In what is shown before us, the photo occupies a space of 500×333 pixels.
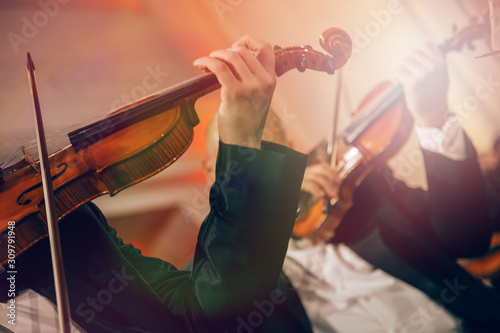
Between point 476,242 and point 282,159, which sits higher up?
point 282,159

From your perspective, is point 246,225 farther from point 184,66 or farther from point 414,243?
point 414,243

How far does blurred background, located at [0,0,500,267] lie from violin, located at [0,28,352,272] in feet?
0.98

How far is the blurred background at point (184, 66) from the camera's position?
37.1 inches

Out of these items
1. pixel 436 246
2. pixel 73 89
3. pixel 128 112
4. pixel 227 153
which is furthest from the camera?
pixel 436 246

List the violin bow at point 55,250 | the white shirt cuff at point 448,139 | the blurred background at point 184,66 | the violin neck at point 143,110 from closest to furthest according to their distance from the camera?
1. the violin bow at point 55,250
2. the violin neck at point 143,110
3. the blurred background at point 184,66
4. the white shirt cuff at point 448,139

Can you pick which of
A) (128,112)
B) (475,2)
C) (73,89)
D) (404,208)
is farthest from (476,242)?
(73,89)

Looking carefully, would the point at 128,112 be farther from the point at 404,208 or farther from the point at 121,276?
the point at 404,208

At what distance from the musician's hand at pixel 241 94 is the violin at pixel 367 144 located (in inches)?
23.7

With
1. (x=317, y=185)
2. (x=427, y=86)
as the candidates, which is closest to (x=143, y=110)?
(x=317, y=185)

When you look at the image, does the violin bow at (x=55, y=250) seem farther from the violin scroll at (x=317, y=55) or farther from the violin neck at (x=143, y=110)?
the violin scroll at (x=317, y=55)

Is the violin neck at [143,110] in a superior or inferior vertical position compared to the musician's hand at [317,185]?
superior

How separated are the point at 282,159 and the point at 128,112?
395 millimetres

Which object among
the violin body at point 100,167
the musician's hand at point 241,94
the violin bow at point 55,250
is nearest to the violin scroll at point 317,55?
the musician's hand at point 241,94

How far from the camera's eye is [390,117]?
1093 millimetres
